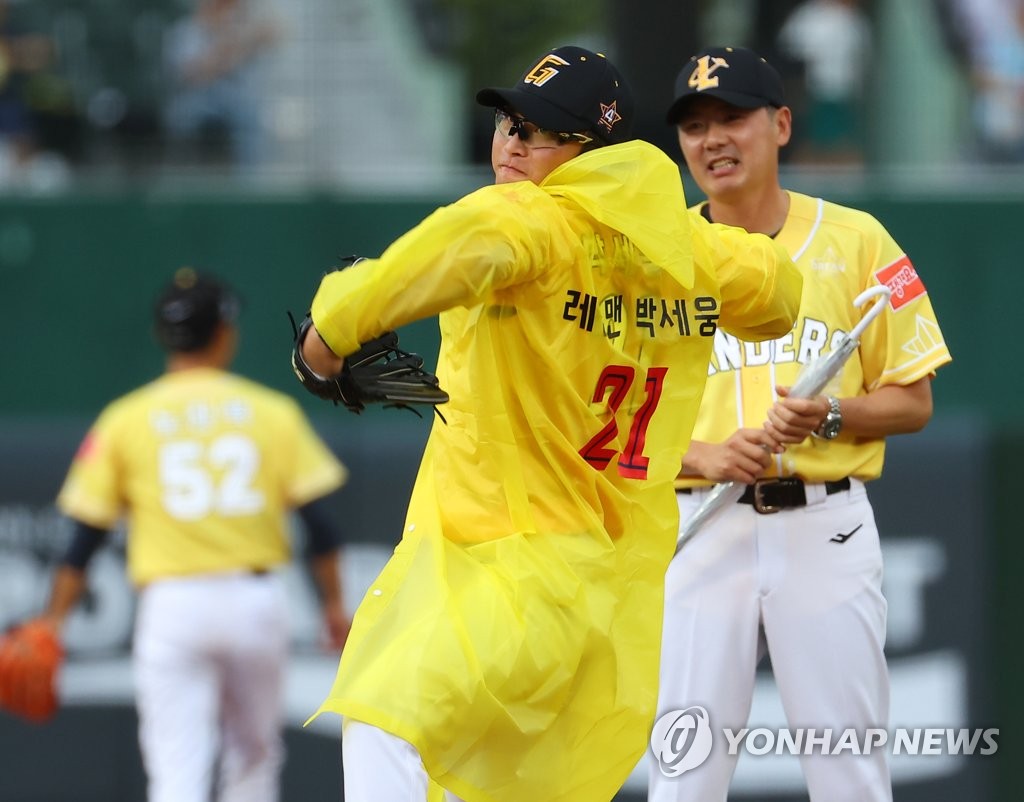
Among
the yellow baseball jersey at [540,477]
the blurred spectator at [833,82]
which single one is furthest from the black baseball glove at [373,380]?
the blurred spectator at [833,82]

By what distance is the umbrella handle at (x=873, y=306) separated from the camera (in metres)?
4.62

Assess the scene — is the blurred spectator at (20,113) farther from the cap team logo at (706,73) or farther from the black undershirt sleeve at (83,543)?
the cap team logo at (706,73)

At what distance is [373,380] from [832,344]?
169 cm

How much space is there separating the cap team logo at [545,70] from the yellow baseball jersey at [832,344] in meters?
1.19

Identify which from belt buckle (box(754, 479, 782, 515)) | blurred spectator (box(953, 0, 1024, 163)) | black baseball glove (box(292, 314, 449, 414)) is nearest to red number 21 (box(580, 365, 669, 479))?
black baseball glove (box(292, 314, 449, 414))

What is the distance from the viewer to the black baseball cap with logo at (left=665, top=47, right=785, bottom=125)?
4.72 m

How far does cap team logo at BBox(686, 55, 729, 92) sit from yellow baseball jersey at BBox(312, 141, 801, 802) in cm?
80

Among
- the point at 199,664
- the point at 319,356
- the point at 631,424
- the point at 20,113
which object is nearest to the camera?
the point at 319,356

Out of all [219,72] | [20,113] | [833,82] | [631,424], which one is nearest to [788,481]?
[631,424]

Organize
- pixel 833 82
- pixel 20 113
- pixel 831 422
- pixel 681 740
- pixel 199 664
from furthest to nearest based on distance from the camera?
pixel 20 113
pixel 833 82
pixel 199 664
pixel 681 740
pixel 831 422

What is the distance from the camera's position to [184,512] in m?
6.55

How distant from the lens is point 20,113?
28.6 ft

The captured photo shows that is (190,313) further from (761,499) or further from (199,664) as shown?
(761,499)

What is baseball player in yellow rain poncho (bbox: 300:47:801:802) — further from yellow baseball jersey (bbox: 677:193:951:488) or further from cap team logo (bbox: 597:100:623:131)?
yellow baseball jersey (bbox: 677:193:951:488)
